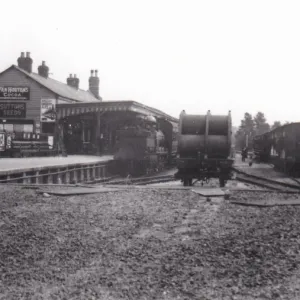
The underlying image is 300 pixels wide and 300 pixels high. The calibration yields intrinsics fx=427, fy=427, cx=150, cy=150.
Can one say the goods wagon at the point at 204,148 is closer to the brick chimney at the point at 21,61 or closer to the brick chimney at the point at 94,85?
the brick chimney at the point at 21,61

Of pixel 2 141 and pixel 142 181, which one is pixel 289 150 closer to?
pixel 142 181

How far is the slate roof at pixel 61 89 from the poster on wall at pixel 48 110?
864mm

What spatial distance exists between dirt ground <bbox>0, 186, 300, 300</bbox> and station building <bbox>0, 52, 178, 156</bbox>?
934 inches

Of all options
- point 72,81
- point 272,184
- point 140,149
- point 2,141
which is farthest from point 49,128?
point 272,184

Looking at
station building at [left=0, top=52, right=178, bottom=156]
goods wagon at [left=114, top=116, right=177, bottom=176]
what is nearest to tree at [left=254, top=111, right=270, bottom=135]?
station building at [left=0, top=52, right=178, bottom=156]

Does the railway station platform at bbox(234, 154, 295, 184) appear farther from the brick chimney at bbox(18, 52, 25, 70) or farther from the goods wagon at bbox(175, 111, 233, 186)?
the brick chimney at bbox(18, 52, 25, 70)

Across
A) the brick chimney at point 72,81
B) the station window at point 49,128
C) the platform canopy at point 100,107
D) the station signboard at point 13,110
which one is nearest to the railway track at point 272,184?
the platform canopy at point 100,107

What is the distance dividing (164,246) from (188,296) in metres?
1.36

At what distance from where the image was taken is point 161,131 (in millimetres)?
24188

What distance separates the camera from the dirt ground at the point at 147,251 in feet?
13.2

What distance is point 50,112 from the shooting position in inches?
1281

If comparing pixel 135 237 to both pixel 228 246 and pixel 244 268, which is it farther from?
pixel 244 268

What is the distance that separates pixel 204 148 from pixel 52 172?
5.98m

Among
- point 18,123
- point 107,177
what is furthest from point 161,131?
point 18,123
